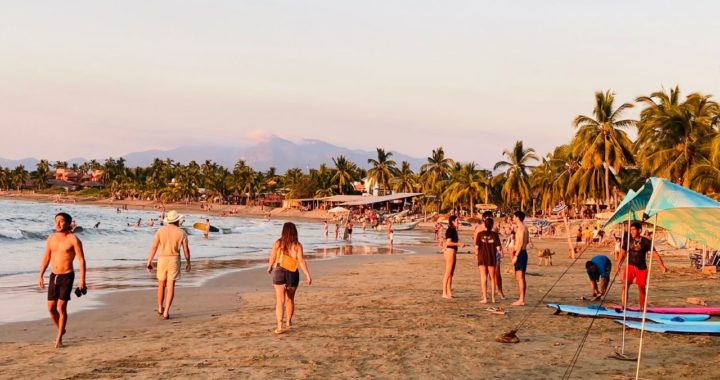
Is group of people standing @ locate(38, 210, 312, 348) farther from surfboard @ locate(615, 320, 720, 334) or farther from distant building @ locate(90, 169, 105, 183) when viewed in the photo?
distant building @ locate(90, 169, 105, 183)

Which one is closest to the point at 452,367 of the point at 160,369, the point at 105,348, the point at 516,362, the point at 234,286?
the point at 516,362

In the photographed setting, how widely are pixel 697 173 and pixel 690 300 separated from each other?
24.7 meters

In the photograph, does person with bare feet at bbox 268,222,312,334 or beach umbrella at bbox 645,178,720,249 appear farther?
person with bare feet at bbox 268,222,312,334

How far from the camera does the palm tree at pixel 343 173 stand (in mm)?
106812

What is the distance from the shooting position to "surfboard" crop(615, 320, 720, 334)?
8930mm

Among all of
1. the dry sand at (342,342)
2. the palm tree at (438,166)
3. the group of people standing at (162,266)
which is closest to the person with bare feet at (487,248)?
the dry sand at (342,342)

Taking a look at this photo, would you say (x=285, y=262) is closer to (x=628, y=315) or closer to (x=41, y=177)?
(x=628, y=315)

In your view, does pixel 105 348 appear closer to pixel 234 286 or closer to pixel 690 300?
pixel 234 286

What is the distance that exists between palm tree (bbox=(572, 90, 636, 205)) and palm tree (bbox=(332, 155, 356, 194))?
62.2m

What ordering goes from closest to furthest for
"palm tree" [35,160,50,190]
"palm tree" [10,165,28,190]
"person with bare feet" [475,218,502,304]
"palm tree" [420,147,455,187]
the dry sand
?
the dry sand
"person with bare feet" [475,218,502,304]
"palm tree" [420,147,455,187]
"palm tree" [35,160,50,190]
"palm tree" [10,165,28,190]

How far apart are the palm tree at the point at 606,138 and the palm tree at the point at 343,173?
6224cm

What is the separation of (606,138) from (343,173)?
64.2 metres

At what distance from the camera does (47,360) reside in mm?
7484

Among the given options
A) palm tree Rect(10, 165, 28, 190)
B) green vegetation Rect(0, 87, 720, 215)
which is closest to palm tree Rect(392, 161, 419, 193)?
green vegetation Rect(0, 87, 720, 215)
